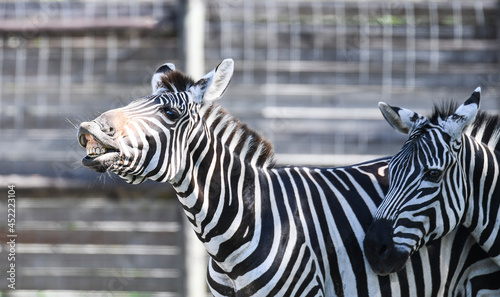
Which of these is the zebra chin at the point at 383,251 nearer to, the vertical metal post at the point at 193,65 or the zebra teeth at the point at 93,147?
the zebra teeth at the point at 93,147

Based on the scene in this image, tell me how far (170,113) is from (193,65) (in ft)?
7.05

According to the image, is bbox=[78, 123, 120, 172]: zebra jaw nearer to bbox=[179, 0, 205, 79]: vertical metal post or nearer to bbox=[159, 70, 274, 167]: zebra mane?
bbox=[159, 70, 274, 167]: zebra mane

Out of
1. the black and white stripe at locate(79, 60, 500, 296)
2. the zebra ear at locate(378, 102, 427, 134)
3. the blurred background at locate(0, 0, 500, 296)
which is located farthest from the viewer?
the blurred background at locate(0, 0, 500, 296)

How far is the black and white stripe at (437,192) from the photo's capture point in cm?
339

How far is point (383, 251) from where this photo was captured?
3.40 m

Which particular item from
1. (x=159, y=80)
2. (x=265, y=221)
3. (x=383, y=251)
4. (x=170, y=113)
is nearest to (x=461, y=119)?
(x=383, y=251)

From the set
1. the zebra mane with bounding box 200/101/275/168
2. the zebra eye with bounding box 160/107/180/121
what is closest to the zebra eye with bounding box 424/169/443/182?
the zebra mane with bounding box 200/101/275/168

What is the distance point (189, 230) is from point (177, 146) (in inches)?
84.5

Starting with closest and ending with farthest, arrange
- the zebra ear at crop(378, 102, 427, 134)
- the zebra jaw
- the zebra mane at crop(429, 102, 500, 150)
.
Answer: the zebra jaw < the zebra ear at crop(378, 102, 427, 134) < the zebra mane at crop(429, 102, 500, 150)

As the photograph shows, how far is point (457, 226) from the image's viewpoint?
11.8 ft

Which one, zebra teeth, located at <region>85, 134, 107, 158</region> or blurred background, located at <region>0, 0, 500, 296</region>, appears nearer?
zebra teeth, located at <region>85, 134, 107, 158</region>

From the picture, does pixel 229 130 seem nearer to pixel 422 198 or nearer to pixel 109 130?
pixel 109 130

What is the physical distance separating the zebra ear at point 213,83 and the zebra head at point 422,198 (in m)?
A: 0.96

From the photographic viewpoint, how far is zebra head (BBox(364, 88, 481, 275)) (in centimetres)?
339
